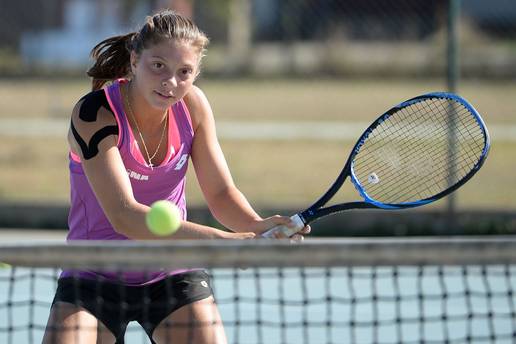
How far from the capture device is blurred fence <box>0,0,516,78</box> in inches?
621

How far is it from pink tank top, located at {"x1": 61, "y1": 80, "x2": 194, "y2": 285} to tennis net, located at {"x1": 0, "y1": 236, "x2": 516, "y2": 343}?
0.27 metres

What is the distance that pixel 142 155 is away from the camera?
3434 mm

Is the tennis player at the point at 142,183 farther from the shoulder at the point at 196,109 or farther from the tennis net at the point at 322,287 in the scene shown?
the tennis net at the point at 322,287

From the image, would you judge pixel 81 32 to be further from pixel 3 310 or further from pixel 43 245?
pixel 43 245

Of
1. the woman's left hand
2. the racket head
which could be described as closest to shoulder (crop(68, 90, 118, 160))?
the woman's left hand

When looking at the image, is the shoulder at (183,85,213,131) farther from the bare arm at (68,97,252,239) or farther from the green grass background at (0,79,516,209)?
the green grass background at (0,79,516,209)

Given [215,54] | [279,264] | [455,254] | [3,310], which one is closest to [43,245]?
[279,264]

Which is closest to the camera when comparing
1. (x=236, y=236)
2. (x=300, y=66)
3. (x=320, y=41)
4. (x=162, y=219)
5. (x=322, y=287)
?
(x=162, y=219)

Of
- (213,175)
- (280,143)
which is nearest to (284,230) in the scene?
(213,175)

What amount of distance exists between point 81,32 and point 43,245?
920 inches

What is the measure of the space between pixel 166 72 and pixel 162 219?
0.48m

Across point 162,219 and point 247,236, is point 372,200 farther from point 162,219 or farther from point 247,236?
point 162,219

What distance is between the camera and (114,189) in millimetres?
3234

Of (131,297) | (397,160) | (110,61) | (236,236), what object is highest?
(110,61)
